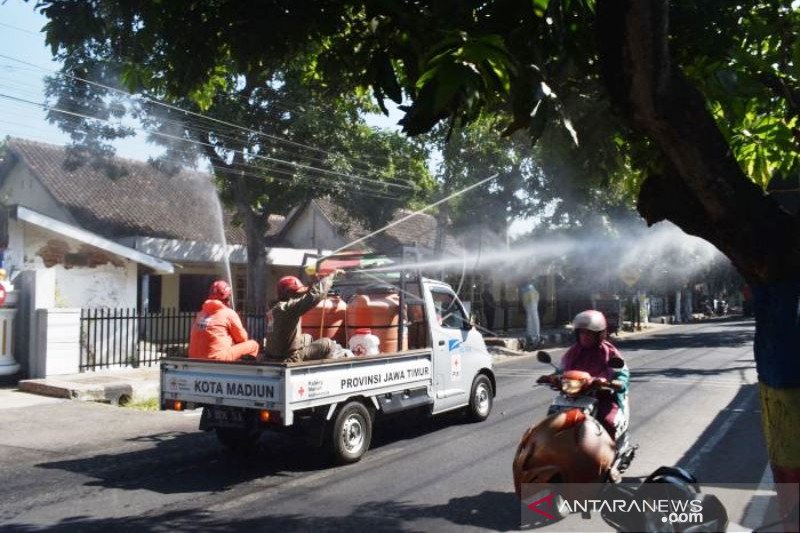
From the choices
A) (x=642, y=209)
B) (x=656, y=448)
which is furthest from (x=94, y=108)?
(x=642, y=209)

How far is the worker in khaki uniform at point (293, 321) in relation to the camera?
743 centimetres

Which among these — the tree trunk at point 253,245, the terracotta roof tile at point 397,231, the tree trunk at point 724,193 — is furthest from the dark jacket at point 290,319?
the terracotta roof tile at point 397,231

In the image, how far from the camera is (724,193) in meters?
3.41

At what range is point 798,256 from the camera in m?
3.33

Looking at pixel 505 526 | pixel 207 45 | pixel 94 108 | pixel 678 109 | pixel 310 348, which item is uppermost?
pixel 94 108

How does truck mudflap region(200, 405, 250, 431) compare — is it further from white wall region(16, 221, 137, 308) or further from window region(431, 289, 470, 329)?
white wall region(16, 221, 137, 308)

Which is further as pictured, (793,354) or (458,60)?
(793,354)

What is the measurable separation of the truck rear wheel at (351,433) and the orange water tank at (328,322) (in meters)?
1.63

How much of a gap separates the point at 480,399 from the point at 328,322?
7.94ft

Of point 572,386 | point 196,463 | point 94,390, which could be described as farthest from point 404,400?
point 94,390

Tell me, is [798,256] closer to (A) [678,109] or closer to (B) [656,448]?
(A) [678,109]

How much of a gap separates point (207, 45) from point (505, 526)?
13.7ft

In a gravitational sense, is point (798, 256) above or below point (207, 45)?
below

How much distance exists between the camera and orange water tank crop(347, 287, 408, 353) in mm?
8672
